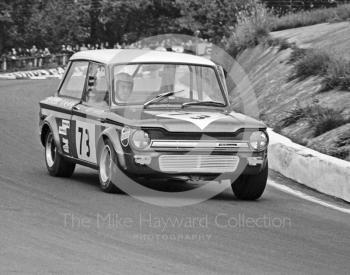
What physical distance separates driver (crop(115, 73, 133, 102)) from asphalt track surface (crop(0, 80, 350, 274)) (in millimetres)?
1078

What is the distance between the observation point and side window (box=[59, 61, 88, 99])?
481 inches

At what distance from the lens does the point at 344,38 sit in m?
21.4

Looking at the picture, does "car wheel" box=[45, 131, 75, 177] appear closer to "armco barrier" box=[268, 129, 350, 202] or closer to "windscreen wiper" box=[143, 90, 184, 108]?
"windscreen wiper" box=[143, 90, 184, 108]

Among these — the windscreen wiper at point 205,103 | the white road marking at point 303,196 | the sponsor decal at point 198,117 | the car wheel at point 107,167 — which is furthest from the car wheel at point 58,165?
the white road marking at point 303,196

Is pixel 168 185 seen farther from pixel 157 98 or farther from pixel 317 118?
Answer: pixel 317 118

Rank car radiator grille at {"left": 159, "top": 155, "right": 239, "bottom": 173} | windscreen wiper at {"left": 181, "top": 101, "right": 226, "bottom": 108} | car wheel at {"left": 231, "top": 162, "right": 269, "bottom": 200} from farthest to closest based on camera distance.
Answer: windscreen wiper at {"left": 181, "top": 101, "right": 226, "bottom": 108}
car wheel at {"left": 231, "top": 162, "right": 269, "bottom": 200}
car radiator grille at {"left": 159, "top": 155, "right": 239, "bottom": 173}

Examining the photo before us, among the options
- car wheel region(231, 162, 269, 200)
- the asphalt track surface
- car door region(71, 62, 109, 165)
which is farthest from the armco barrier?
car door region(71, 62, 109, 165)

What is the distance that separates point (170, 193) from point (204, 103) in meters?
1.15

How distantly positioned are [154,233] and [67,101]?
3.96m

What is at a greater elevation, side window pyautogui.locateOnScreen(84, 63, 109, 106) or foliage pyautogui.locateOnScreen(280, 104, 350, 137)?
side window pyautogui.locateOnScreen(84, 63, 109, 106)

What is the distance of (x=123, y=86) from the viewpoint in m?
11.5

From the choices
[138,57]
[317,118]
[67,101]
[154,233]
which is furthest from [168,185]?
Answer: [317,118]

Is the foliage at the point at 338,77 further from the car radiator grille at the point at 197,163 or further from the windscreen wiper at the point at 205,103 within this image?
the car radiator grille at the point at 197,163

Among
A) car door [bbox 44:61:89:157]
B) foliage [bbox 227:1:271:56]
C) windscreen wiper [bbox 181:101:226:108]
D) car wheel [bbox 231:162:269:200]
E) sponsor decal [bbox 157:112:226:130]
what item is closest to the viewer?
sponsor decal [bbox 157:112:226:130]
